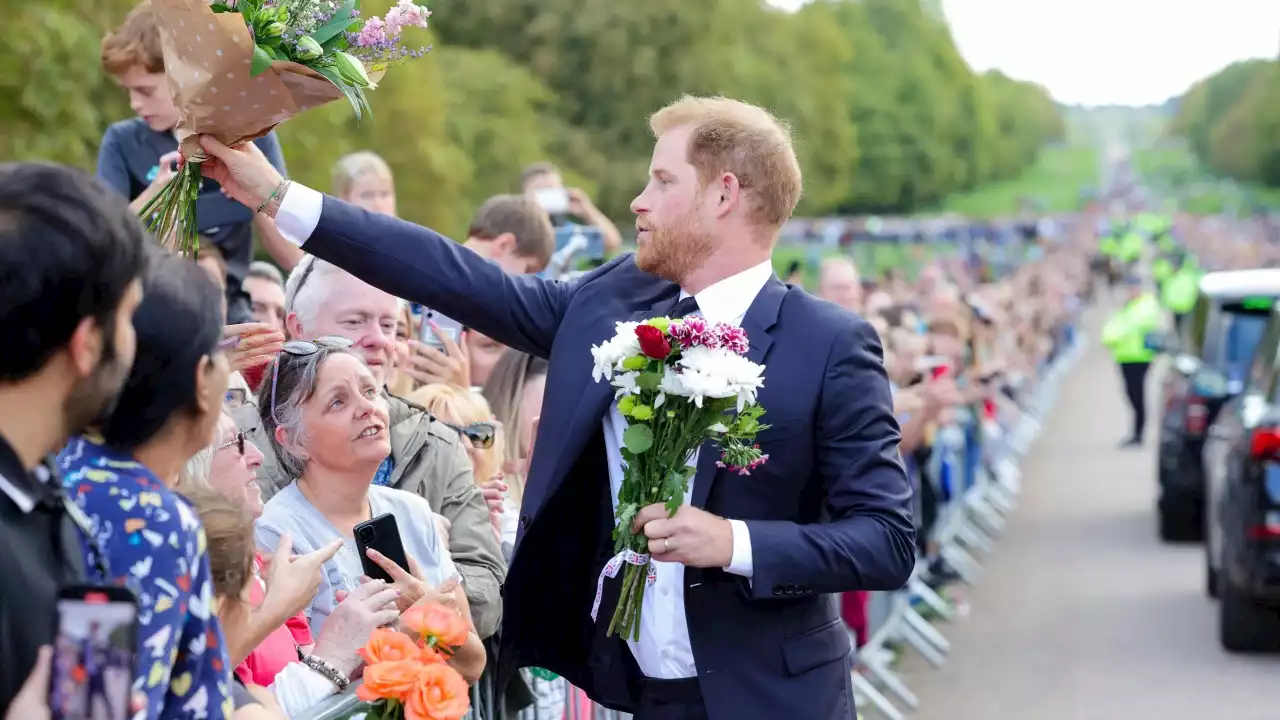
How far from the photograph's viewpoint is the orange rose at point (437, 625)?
3.71 m

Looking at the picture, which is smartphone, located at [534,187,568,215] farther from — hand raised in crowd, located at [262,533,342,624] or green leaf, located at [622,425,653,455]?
hand raised in crowd, located at [262,533,342,624]

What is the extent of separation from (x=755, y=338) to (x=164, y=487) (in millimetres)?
1600

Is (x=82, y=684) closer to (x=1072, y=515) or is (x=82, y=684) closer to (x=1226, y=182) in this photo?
(x=1072, y=515)

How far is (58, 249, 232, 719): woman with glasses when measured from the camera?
244 cm

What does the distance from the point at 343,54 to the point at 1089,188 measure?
643ft

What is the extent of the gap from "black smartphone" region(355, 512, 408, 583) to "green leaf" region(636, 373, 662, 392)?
73 cm

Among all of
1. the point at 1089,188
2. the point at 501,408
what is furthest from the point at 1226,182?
the point at 501,408

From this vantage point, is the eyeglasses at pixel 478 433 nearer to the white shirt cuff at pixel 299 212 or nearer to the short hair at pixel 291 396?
the short hair at pixel 291 396

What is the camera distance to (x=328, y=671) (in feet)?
12.4

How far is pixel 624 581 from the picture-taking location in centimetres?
370

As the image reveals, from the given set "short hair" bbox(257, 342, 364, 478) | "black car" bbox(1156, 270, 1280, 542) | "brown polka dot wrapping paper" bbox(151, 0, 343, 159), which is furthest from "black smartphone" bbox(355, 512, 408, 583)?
"black car" bbox(1156, 270, 1280, 542)

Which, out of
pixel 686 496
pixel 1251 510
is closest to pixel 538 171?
pixel 1251 510

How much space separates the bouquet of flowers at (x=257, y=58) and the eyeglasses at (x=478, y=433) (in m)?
1.65

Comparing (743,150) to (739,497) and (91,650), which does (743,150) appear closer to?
(739,497)
